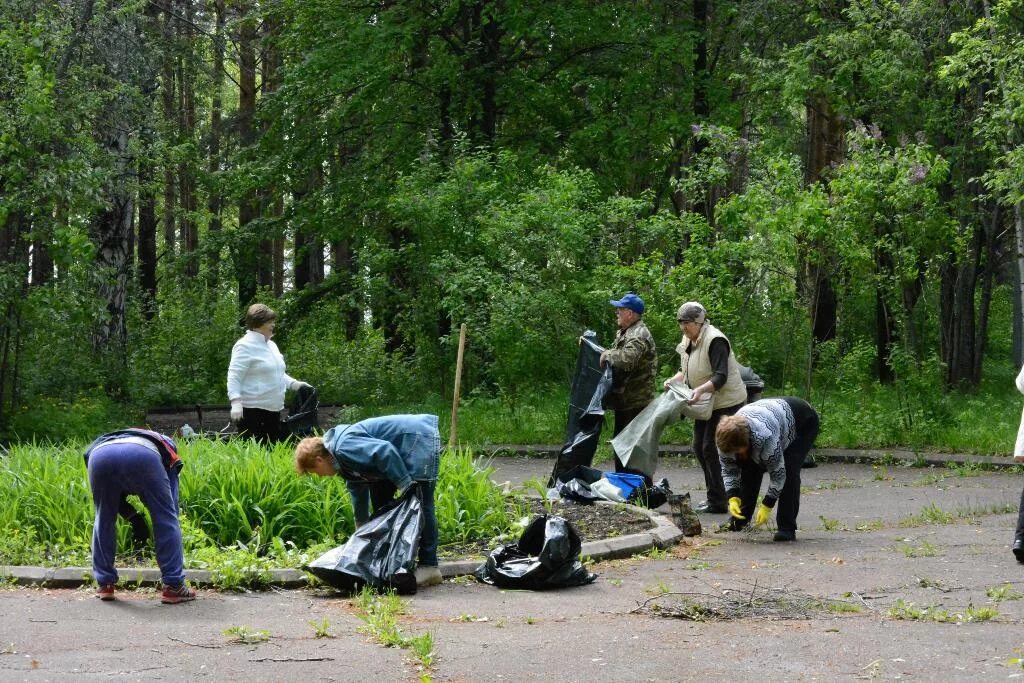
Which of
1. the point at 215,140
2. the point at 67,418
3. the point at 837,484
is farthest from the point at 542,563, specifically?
the point at 215,140

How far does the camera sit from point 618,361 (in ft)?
40.1

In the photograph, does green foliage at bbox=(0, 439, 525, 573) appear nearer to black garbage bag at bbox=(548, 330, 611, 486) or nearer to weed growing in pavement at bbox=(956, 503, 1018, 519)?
black garbage bag at bbox=(548, 330, 611, 486)

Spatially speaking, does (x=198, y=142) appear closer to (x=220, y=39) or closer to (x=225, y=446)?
(x=220, y=39)

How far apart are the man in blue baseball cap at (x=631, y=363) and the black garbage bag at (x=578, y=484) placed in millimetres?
328

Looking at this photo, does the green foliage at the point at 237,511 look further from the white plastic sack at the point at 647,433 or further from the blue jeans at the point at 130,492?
the white plastic sack at the point at 647,433

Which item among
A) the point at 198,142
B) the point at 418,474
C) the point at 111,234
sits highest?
the point at 198,142

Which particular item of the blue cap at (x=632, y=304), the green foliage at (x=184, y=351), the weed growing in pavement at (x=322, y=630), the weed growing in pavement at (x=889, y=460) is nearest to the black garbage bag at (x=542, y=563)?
the weed growing in pavement at (x=322, y=630)

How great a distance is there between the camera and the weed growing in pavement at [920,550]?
31.9 ft

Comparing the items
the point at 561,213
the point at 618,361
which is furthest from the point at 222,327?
the point at 618,361

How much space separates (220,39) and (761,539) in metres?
21.5

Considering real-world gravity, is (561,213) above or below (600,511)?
above

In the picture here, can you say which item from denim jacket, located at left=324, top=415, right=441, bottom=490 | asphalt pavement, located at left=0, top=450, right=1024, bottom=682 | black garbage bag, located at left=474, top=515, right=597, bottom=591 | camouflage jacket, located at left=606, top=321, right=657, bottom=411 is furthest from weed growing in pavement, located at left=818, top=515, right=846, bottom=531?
denim jacket, located at left=324, top=415, right=441, bottom=490

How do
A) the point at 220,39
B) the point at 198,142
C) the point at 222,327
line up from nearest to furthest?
1. the point at 222,327
2. the point at 220,39
3. the point at 198,142

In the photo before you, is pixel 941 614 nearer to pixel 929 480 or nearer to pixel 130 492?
pixel 130 492
